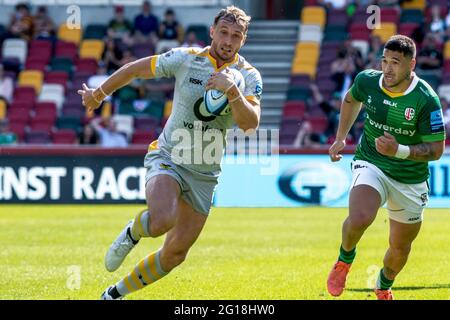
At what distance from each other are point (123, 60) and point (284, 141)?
14.5 feet

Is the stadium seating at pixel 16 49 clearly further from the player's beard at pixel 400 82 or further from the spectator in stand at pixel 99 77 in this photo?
the player's beard at pixel 400 82

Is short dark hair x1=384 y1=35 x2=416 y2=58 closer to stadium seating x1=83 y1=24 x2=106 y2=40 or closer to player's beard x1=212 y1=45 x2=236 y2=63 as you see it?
player's beard x1=212 y1=45 x2=236 y2=63

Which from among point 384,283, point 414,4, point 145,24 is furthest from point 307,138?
point 384,283

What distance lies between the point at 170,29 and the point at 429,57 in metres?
6.29

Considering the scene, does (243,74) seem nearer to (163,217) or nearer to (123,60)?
(163,217)

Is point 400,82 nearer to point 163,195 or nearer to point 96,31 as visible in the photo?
point 163,195

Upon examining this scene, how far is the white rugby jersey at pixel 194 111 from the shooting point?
30.9ft

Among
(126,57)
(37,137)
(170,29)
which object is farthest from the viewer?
(170,29)

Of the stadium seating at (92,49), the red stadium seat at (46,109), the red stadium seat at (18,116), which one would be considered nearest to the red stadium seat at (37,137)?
the red stadium seat at (18,116)

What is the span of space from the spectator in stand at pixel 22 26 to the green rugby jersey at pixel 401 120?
19928 millimetres

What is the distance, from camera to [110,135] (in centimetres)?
2405

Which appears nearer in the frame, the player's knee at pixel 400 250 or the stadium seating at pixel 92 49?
the player's knee at pixel 400 250

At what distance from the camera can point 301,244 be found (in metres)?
16.2

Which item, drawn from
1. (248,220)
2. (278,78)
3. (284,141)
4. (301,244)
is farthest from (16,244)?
(278,78)
